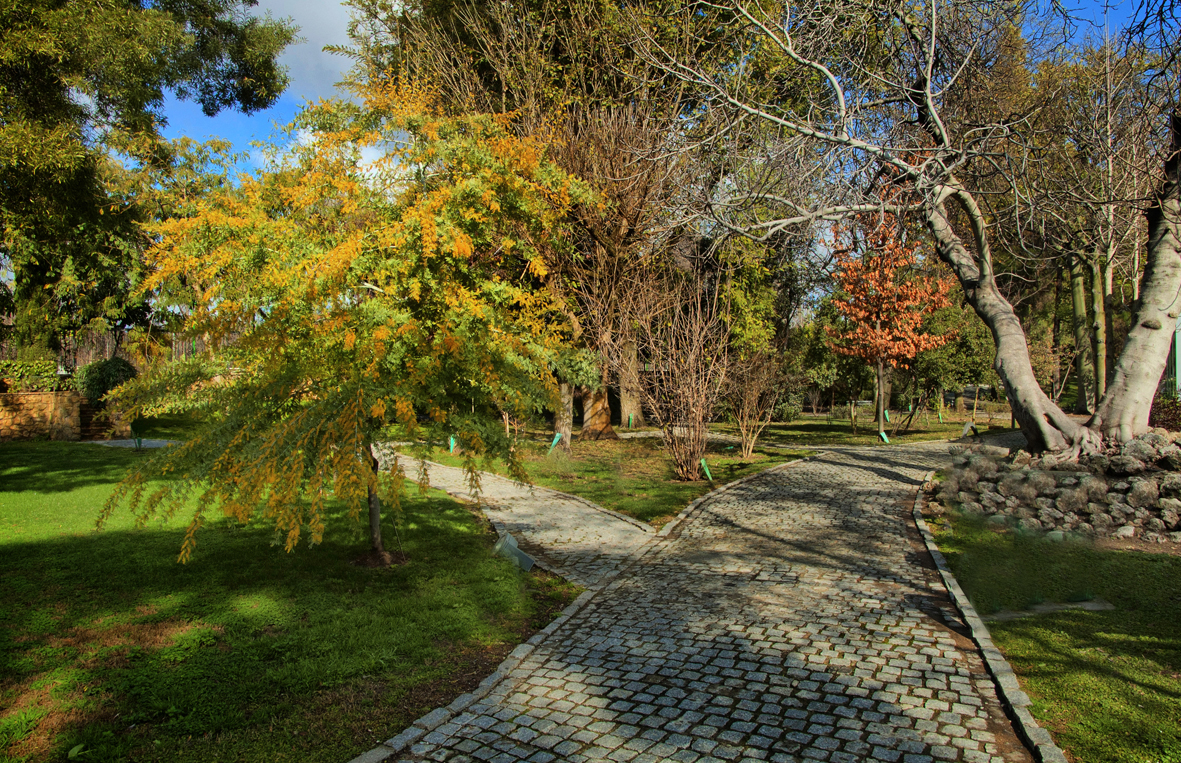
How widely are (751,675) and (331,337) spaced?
405 cm

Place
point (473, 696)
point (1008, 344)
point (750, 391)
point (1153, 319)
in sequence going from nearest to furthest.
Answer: point (473, 696)
point (1153, 319)
point (1008, 344)
point (750, 391)

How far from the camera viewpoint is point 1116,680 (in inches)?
170

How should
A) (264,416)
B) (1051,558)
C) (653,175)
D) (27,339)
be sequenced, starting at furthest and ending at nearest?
1. (27,339)
2. (653,175)
3. (1051,558)
4. (264,416)

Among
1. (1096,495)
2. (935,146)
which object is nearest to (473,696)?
(1096,495)

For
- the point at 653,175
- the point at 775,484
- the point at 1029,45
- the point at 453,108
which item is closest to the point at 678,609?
the point at 775,484

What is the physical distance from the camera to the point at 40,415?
17.4 metres

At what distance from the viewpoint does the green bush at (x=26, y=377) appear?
60.4 ft

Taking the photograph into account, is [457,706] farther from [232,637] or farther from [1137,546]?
[1137,546]

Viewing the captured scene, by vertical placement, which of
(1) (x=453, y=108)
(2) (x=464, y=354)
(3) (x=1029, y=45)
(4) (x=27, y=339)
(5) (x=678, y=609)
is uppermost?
(1) (x=453, y=108)

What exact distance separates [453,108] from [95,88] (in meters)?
9.40

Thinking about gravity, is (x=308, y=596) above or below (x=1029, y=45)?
below

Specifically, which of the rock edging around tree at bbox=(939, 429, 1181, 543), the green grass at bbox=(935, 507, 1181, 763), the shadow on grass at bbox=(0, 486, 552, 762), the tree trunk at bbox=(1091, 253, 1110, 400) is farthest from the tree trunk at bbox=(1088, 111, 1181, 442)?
the shadow on grass at bbox=(0, 486, 552, 762)

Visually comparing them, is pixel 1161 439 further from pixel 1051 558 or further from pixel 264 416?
pixel 264 416

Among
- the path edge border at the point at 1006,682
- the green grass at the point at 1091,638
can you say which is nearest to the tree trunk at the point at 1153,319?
the green grass at the point at 1091,638
